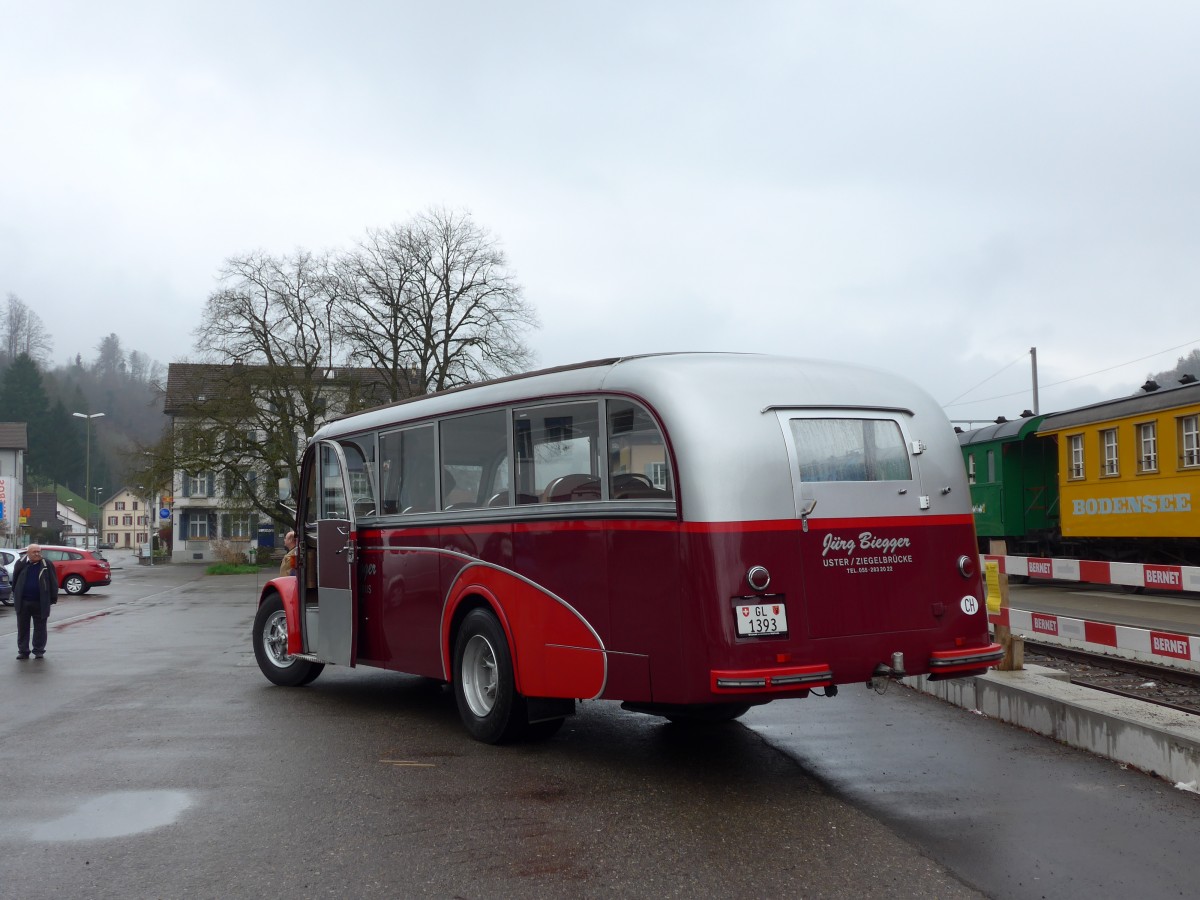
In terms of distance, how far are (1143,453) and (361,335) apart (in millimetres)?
32430

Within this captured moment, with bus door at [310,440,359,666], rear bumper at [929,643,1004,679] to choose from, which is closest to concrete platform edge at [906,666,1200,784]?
rear bumper at [929,643,1004,679]

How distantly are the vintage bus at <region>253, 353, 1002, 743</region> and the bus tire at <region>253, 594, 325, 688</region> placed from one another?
306 cm

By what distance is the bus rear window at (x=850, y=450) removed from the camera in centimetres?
684

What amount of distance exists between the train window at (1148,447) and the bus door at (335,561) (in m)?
17.2

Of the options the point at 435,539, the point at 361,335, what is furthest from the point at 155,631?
the point at 361,335

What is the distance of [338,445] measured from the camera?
10.4 metres

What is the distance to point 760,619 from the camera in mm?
6477

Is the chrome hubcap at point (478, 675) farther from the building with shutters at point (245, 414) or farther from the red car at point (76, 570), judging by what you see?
the building with shutters at point (245, 414)

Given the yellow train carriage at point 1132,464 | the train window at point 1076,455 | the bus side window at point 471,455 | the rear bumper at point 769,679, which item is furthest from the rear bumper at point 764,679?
the train window at point 1076,455

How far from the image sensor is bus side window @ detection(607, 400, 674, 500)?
Answer: 679 centimetres

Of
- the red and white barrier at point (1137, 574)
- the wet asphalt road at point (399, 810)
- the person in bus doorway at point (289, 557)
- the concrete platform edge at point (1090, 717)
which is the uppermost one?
the person in bus doorway at point (289, 557)

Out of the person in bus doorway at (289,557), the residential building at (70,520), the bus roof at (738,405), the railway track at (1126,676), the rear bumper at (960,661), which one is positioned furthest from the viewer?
the residential building at (70,520)

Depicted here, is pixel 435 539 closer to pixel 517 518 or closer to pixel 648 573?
pixel 517 518

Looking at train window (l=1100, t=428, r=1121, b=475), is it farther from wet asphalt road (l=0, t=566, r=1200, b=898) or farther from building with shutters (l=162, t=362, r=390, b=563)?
building with shutters (l=162, t=362, r=390, b=563)
